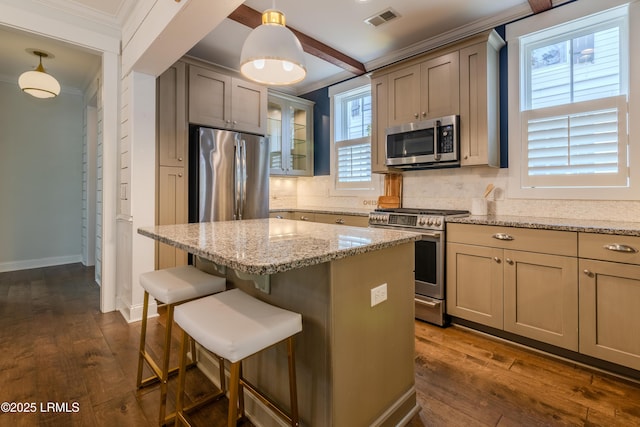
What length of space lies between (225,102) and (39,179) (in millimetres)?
3304

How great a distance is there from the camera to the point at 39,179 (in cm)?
466

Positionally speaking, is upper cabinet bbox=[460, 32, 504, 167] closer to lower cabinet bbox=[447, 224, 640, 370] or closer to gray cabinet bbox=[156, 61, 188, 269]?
lower cabinet bbox=[447, 224, 640, 370]

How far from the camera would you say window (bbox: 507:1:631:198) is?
241 centimetres

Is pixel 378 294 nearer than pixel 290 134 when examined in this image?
Yes

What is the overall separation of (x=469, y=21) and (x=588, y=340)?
2786 millimetres

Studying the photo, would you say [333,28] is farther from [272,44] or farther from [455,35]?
[272,44]

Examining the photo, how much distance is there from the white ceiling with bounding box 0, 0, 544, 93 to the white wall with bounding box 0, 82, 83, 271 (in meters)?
0.68

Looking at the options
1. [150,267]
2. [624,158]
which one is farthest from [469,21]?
[150,267]

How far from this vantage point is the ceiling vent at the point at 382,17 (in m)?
2.86

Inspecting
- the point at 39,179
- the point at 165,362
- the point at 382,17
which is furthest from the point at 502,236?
the point at 39,179

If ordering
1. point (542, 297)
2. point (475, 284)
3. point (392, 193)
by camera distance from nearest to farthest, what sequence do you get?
point (542, 297), point (475, 284), point (392, 193)

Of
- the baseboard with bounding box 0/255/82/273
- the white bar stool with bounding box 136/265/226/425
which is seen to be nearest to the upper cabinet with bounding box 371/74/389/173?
the white bar stool with bounding box 136/265/226/425

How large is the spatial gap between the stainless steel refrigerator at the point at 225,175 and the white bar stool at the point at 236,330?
6.66 feet

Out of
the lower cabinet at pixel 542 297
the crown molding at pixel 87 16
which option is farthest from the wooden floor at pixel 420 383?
the crown molding at pixel 87 16
